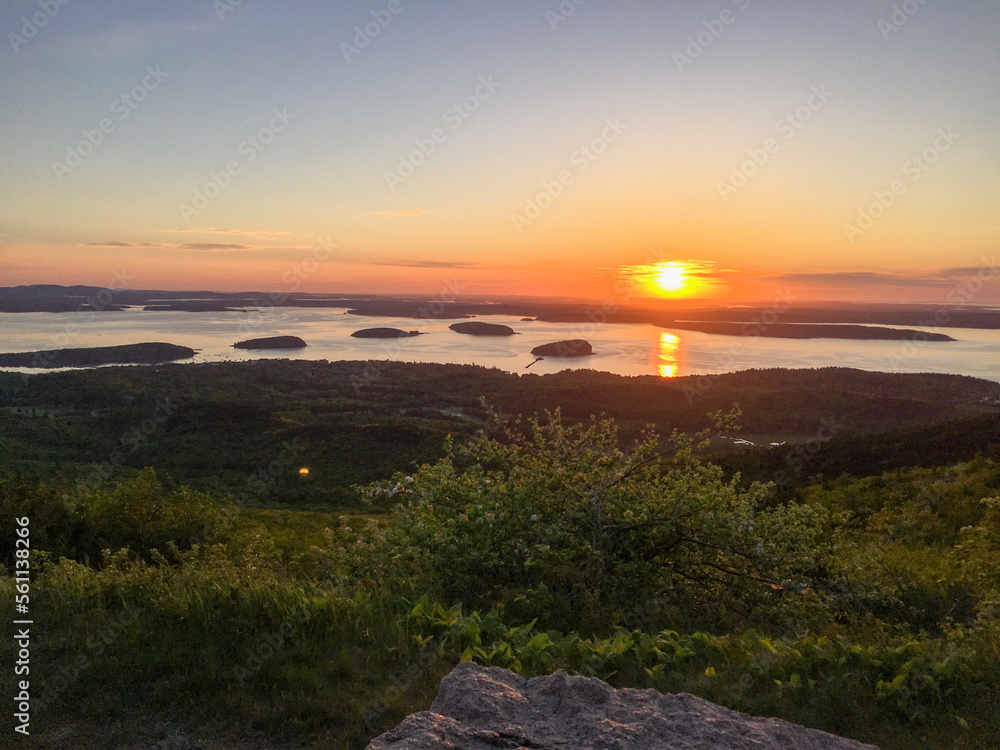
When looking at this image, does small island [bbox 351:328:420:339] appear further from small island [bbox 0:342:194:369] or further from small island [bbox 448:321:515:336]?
small island [bbox 0:342:194:369]

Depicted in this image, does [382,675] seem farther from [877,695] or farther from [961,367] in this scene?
[961,367]

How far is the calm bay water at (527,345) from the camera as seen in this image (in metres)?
77.9

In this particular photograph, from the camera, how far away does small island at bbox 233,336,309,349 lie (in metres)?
109

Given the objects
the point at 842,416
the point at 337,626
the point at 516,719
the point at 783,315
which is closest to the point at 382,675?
the point at 337,626

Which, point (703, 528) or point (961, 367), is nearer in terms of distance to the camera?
point (703, 528)

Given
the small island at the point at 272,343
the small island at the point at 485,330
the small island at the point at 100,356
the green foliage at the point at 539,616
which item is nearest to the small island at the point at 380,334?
the small island at the point at 272,343

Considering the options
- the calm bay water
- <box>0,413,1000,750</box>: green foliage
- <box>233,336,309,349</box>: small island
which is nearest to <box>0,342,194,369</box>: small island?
the calm bay water

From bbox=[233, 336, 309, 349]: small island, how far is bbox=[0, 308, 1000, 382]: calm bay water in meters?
2.23

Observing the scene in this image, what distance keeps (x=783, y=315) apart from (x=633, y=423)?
13771cm

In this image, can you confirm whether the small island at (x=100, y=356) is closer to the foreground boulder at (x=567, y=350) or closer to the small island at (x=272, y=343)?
the small island at (x=272, y=343)

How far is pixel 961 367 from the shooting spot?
6900 cm

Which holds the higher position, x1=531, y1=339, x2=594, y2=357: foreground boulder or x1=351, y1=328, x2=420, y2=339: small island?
x1=351, y1=328, x2=420, y2=339: small island

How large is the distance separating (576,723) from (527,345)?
108 metres

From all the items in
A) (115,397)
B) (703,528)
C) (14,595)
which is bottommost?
(115,397)
